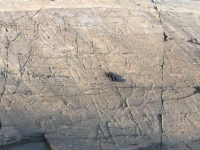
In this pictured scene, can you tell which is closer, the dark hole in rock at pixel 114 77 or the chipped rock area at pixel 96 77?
the chipped rock area at pixel 96 77

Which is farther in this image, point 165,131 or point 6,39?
point 6,39

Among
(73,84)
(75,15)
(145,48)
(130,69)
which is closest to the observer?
(73,84)

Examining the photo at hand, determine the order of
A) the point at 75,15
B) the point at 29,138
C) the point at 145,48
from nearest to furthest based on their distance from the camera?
the point at 29,138 → the point at 145,48 → the point at 75,15

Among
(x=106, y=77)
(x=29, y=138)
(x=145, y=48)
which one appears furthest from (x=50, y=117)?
(x=145, y=48)

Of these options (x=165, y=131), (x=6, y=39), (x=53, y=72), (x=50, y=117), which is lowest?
(x=165, y=131)

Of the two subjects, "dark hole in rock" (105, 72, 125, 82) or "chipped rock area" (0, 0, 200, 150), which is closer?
"chipped rock area" (0, 0, 200, 150)

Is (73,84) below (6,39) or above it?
below

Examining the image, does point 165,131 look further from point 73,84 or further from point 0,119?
point 0,119
